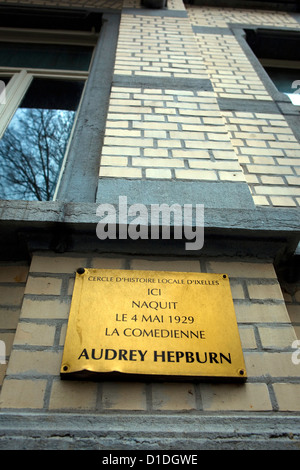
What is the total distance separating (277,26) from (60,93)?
9.74 feet

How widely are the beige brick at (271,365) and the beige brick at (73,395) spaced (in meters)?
0.58

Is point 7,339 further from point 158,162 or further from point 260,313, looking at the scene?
point 158,162

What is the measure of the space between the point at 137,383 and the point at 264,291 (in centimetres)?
69

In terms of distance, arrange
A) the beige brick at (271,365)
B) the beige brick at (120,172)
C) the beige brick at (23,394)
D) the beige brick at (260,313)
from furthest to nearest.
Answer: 1. the beige brick at (120,172)
2. the beige brick at (260,313)
3. the beige brick at (271,365)
4. the beige brick at (23,394)

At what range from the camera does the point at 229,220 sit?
1661mm

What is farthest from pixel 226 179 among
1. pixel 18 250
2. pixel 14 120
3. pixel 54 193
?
pixel 14 120

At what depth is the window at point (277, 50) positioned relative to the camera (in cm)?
419

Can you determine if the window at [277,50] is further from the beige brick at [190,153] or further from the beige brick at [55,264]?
the beige brick at [55,264]

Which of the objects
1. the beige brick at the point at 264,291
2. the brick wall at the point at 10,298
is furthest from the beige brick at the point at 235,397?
the brick wall at the point at 10,298

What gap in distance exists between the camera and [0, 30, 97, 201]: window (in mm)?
2268

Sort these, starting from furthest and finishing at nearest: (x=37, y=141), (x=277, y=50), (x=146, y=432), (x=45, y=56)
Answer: (x=277, y=50), (x=45, y=56), (x=37, y=141), (x=146, y=432)

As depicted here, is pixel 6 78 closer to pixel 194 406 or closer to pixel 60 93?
pixel 60 93

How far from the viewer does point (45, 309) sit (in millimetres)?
1442

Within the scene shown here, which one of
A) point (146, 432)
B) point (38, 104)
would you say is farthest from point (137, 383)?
point (38, 104)
